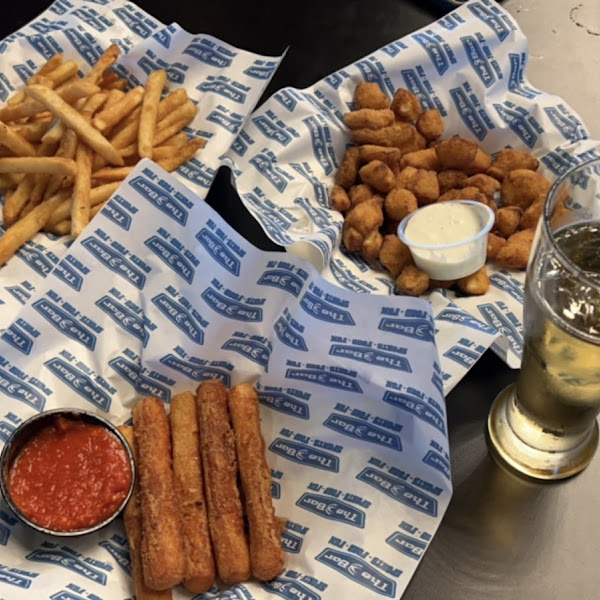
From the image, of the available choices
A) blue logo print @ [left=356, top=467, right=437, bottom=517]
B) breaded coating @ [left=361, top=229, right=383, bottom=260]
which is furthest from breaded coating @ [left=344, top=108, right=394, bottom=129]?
blue logo print @ [left=356, top=467, right=437, bottom=517]

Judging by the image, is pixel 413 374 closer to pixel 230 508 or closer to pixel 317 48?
pixel 230 508

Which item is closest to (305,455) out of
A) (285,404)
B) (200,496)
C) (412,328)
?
(285,404)

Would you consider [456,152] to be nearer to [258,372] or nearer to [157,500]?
[258,372]

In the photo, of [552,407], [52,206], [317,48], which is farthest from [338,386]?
[317,48]

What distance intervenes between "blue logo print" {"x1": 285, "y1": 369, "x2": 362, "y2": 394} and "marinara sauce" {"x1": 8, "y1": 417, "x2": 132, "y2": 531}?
38 cm

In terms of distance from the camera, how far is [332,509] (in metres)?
1.48

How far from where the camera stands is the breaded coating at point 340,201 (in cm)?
205

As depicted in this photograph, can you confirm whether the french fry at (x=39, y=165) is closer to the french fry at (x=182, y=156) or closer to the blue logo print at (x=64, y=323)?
the french fry at (x=182, y=156)

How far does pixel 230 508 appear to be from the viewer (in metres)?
1.47

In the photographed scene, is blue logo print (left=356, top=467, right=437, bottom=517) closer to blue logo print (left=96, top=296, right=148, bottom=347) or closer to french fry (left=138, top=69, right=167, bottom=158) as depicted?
blue logo print (left=96, top=296, right=148, bottom=347)

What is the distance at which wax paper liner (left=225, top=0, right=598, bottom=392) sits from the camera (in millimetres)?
1929

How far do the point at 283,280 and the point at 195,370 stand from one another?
289mm

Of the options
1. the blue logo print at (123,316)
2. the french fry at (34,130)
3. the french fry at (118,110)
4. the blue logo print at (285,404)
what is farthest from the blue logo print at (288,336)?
the french fry at (34,130)

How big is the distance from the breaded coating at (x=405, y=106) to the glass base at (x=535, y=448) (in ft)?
3.07
